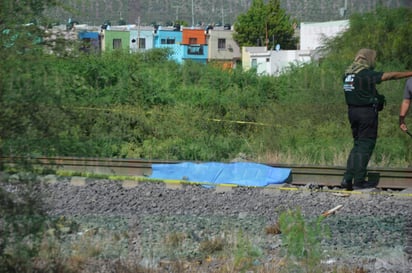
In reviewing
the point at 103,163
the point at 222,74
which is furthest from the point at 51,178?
the point at 222,74

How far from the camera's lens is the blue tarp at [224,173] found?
41.1ft

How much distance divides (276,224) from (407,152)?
6.87m

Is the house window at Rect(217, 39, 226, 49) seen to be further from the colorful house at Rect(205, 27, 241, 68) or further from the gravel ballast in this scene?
the gravel ballast

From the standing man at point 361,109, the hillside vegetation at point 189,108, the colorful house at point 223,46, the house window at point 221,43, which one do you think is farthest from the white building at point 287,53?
the standing man at point 361,109

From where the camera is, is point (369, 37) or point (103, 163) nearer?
point (103, 163)

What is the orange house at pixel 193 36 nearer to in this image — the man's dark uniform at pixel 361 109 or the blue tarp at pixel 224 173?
the blue tarp at pixel 224 173

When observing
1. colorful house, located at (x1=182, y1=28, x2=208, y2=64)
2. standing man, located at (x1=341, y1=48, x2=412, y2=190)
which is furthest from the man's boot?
colorful house, located at (x1=182, y1=28, x2=208, y2=64)

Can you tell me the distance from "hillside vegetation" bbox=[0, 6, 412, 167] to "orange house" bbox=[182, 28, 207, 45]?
2409 centimetres

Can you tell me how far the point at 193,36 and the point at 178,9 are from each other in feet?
141

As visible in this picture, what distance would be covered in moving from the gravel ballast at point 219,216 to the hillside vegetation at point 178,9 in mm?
1614

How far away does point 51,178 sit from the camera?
17.8ft

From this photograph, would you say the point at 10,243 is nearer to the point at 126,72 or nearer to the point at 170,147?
the point at 170,147

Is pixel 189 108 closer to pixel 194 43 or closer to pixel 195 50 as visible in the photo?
pixel 195 50

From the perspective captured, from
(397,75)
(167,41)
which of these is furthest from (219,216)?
(167,41)
